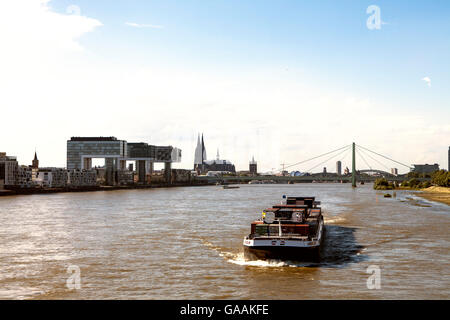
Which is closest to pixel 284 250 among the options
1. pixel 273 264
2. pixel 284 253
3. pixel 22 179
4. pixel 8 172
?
pixel 284 253

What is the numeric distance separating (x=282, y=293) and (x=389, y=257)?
1274cm

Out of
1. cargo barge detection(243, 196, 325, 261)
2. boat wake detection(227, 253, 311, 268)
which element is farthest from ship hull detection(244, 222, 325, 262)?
boat wake detection(227, 253, 311, 268)

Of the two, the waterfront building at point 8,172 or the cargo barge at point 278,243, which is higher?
the waterfront building at point 8,172

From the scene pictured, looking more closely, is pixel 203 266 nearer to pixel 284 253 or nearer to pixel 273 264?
pixel 273 264

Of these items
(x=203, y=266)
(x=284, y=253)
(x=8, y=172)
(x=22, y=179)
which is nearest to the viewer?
(x=203, y=266)

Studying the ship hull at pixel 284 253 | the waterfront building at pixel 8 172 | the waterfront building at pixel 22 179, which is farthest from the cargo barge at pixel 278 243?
the waterfront building at pixel 22 179

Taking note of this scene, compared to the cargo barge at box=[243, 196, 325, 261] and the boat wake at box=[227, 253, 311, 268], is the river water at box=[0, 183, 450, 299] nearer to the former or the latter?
the boat wake at box=[227, 253, 311, 268]

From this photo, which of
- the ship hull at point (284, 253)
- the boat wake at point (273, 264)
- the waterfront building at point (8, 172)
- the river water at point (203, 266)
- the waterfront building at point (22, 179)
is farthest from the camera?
the waterfront building at point (22, 179)

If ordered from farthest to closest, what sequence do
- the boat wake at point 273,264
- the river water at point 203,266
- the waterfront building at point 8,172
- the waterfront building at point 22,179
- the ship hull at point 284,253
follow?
1. the waterfront building at point 22,179
2. the waterfront building at point 8,172
3. the ship hull at point 284,253
4. the boat wake at point 273,264
5. the river water at point 203,266

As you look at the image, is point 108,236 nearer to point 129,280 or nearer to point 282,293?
point 129,280

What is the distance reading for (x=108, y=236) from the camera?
142 ft

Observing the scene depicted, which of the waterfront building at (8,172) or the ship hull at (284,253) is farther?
the waterfront building at (8,172)

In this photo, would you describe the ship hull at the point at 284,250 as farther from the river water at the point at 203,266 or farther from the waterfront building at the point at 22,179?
the waterfront building at the point at 22,179

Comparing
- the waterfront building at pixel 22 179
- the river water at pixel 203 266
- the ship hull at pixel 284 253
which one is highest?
the waterfront building at pixel 22 179
